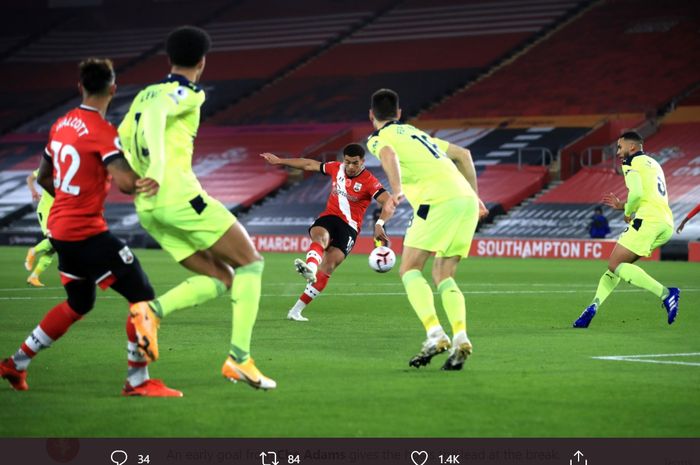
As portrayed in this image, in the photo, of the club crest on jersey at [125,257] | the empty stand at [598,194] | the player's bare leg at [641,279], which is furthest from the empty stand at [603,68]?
the club crest on jersey at [125,257]

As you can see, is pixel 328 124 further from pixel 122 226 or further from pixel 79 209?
pixel 79 209

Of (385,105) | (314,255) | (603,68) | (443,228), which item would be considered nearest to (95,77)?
(385,105)

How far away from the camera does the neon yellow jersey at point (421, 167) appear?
10.4 meters

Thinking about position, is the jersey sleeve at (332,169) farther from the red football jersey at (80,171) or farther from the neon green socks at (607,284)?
the red football jersey at (80,171)

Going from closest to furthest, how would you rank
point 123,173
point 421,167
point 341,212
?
1. point 123,173
2. point 421,167
3. point 341,212

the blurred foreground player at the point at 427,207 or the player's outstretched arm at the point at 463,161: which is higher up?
the player's outstretched arm at the point at 463,161

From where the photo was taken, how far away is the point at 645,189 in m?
14.9

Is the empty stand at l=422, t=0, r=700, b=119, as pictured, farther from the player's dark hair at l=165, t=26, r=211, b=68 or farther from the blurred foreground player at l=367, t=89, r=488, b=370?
the player's dark hair at l=165, t=26, r=211, b=68

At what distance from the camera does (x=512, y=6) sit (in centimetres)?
5303

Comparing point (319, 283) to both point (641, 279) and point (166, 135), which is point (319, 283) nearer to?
point (641, 279)

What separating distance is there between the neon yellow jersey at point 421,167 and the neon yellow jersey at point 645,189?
4.54 m

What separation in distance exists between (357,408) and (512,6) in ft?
155
